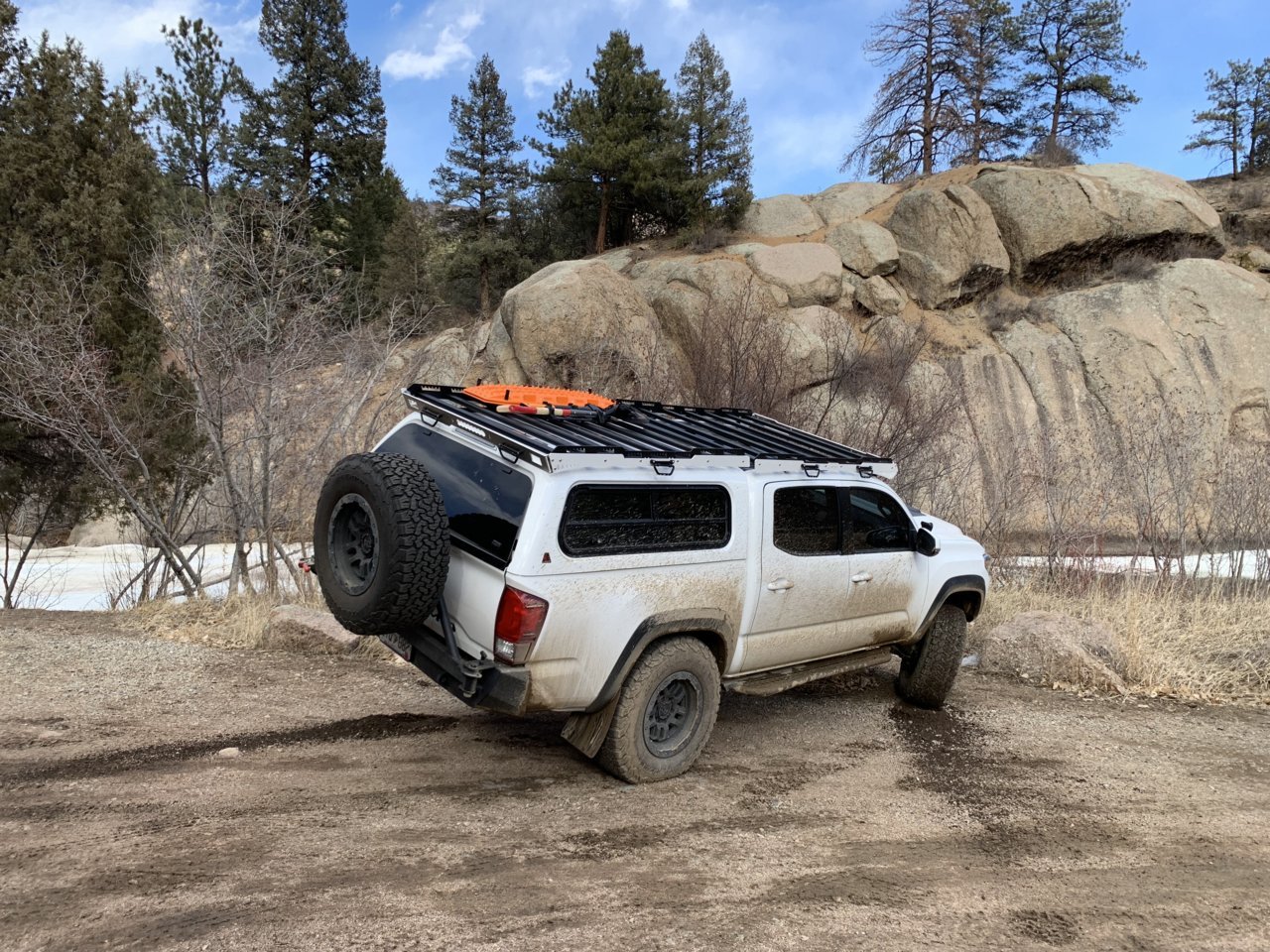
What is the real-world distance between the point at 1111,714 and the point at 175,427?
13143mm

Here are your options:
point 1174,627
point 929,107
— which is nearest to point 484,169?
point 929,107

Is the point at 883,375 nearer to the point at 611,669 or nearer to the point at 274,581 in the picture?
the point at 274,581

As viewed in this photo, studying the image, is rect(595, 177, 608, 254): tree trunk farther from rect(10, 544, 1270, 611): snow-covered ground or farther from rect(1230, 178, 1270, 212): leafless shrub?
rect(1230, 178, 1270, 212): leafless shrub

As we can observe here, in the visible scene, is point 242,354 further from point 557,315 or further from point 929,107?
point 929,107

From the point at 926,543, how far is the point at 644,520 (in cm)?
251

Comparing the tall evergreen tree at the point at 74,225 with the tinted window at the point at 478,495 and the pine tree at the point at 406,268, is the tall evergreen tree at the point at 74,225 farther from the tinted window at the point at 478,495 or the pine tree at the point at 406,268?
the pine tree at the point at 406,268

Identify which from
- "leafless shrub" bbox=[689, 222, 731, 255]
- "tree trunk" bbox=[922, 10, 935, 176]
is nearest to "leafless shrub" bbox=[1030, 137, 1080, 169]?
"tree trunk" bbox=[922, 10, 935, 176]

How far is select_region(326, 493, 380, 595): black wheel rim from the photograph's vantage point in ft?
14.1

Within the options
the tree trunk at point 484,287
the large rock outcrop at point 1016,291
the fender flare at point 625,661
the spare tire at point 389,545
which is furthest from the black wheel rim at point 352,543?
the tree trunk at point 484,287

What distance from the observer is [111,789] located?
4.30m

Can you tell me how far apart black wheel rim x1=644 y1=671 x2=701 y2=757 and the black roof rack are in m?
1.31

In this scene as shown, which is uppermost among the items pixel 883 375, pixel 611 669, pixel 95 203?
pixel 95 203

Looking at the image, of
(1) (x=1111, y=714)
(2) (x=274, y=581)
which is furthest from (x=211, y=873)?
(2) (x=274, y=581)

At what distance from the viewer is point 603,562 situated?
4273 mm
